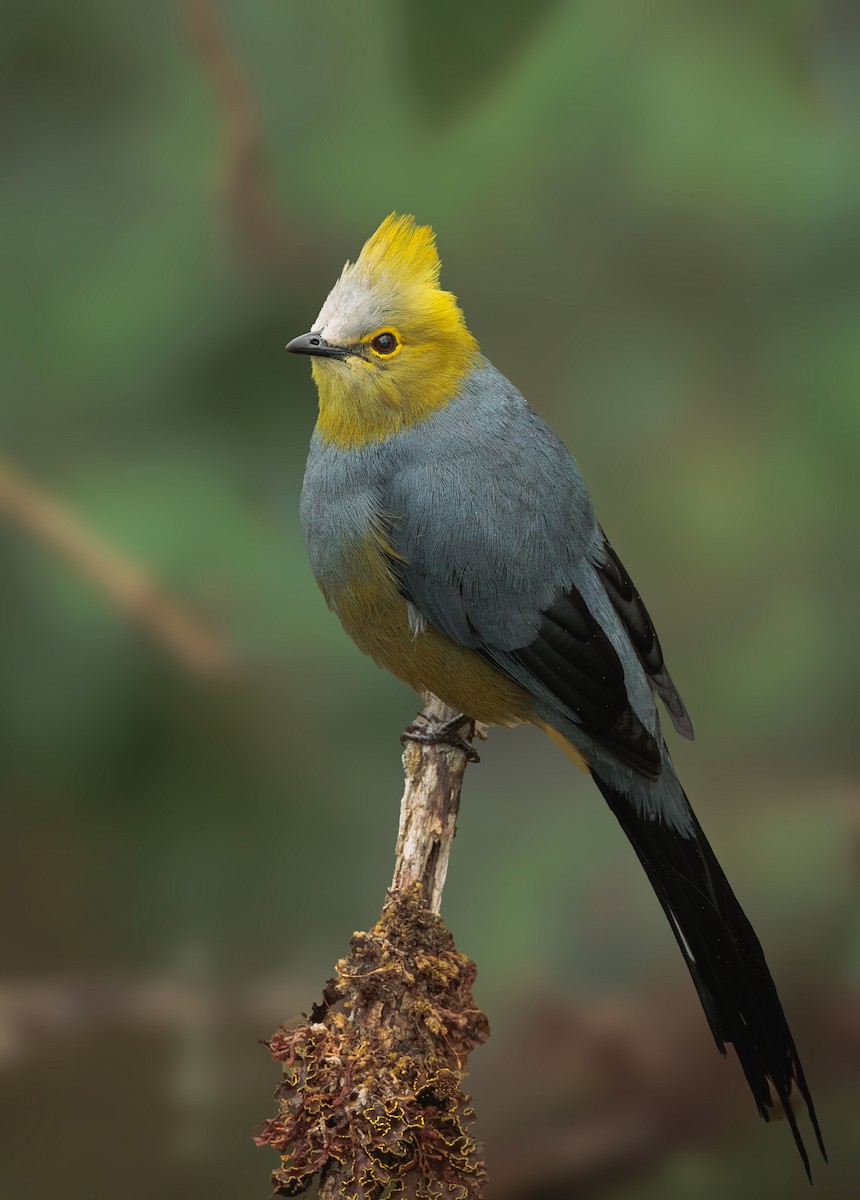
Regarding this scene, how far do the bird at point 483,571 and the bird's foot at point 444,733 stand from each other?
0.43 feet

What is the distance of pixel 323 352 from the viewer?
1918mm

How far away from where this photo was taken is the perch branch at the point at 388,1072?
1.67 metres

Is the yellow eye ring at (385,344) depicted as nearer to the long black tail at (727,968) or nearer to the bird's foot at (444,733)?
the bird's foot at (444,733)

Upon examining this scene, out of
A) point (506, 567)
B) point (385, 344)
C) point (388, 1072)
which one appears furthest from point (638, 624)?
point (388, 1072)

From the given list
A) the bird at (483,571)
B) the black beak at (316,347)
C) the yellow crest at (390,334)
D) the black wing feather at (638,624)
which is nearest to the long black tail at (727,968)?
the bird at (483,571)

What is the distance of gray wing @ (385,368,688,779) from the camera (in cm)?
194

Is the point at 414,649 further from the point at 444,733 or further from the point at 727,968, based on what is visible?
the point at 727,968

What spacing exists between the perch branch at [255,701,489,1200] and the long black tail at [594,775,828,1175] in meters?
0.35

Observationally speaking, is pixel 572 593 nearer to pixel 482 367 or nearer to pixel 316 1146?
pixel 482 367

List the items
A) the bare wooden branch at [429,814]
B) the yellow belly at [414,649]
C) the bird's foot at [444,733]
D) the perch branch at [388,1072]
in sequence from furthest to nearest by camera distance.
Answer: the bird's foot at [444,733] → the yellow belly at [414,649] → the bare wooden branch at [429,814] → the perch branch at [388,1072]

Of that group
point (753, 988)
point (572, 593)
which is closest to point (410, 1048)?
point (753, 988)

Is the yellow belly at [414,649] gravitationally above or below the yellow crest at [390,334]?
below

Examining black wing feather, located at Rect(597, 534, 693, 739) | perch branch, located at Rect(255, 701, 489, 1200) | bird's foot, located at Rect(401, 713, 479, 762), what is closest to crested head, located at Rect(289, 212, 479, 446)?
black wing feather, located at Rect(597, 534, 693, 739)

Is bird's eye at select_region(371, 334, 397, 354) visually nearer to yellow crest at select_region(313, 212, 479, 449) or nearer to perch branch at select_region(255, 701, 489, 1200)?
yellow crest at select_region(313, 212, 479, 449)
